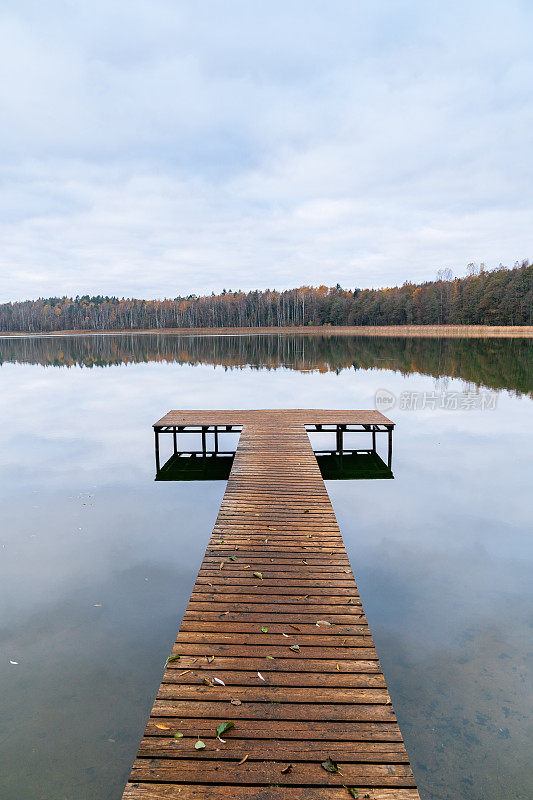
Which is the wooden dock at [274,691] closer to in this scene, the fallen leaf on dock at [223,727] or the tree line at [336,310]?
the fallen leaf on dock at [223,727]

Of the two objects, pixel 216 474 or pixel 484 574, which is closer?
pixel 484 574

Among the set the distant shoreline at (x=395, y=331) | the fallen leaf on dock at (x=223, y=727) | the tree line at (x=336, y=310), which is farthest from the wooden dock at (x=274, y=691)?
the tree line at (x=336, y=310)

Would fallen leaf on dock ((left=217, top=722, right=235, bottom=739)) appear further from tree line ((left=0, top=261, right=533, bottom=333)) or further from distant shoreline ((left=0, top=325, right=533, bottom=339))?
tree line ((left=0, top=261, right=533, bottom=333))

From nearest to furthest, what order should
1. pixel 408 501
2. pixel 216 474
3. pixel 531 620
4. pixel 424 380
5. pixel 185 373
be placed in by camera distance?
pixel 531 620 → pixel 408 501 → pixel 216 474 → pixel 424 380 → pixel 185 373

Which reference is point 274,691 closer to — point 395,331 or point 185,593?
point 185,593

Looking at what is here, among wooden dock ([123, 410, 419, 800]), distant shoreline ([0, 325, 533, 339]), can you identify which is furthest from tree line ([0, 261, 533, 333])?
wooden dock ([123, 410, 419, 800])

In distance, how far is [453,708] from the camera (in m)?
3.78

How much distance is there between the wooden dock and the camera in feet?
8.13

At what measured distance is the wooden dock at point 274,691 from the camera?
2479mm

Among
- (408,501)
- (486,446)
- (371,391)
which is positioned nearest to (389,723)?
(408,501)

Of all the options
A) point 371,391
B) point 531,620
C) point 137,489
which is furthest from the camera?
point 371,391

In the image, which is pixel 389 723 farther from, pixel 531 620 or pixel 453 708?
pixel 531 620

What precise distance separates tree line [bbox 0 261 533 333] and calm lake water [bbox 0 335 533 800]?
61.2 metres

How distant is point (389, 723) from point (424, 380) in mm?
22445
